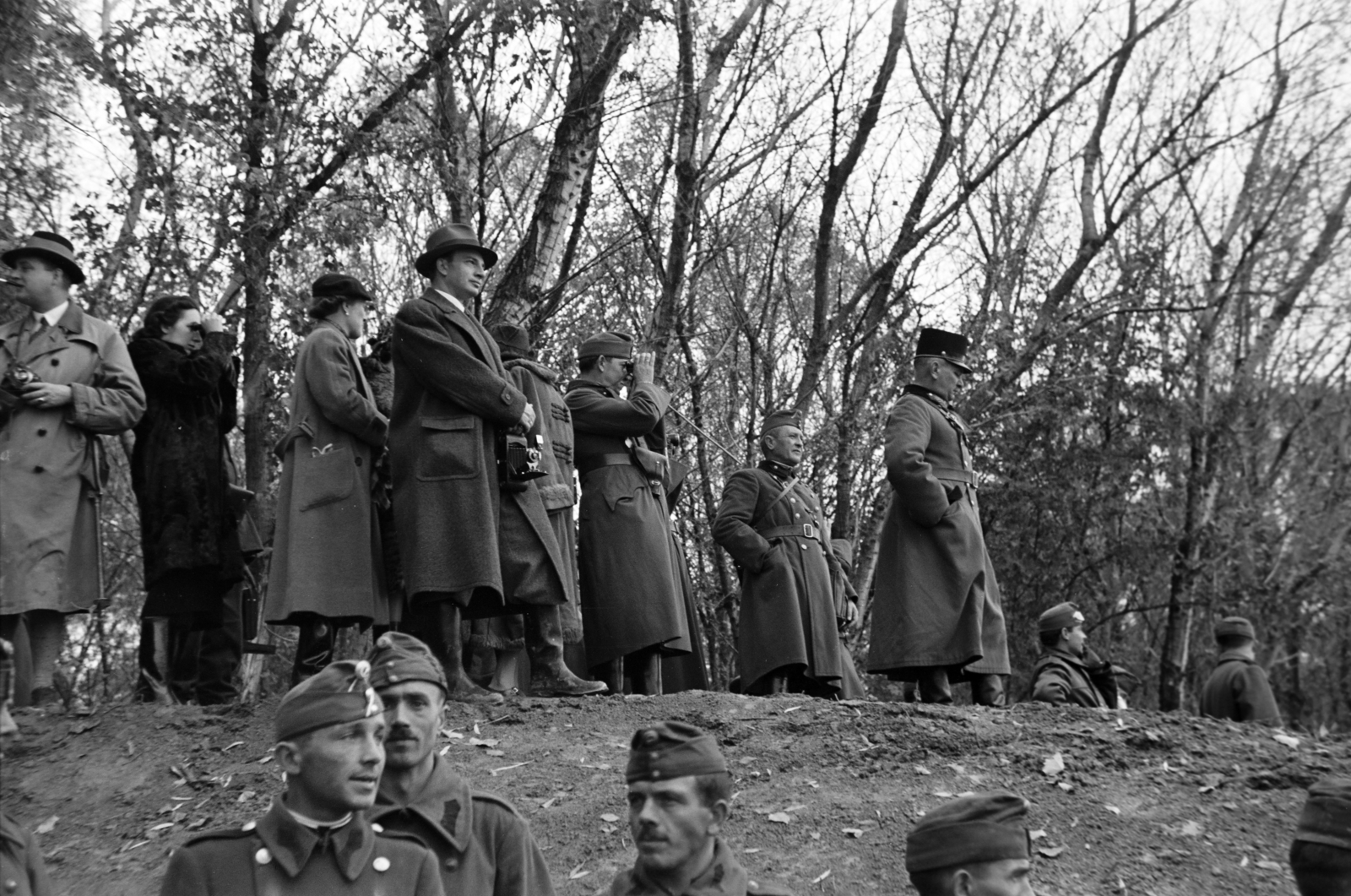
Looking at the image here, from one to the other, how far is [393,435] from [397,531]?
1.58ft

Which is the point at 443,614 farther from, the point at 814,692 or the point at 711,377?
the point at 711,377

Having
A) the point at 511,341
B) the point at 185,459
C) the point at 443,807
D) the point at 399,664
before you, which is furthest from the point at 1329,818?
the point at 185,459

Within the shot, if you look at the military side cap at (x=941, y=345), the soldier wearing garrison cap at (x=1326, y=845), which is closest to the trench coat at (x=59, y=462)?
the military side cap at (x=941, y=345)

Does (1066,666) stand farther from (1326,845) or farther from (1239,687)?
(1326,845)

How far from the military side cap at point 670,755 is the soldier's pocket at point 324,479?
378 cm

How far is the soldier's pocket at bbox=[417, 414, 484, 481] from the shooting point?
746 centimetres

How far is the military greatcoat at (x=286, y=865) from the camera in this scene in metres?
3.74

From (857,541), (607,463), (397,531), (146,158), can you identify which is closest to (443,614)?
(397,531)

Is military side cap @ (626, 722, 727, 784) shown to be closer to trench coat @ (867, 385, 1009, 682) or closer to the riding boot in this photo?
the riding boot

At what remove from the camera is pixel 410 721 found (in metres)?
4.53

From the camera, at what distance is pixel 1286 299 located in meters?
23.0

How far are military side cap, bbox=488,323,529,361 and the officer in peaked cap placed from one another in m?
4.77

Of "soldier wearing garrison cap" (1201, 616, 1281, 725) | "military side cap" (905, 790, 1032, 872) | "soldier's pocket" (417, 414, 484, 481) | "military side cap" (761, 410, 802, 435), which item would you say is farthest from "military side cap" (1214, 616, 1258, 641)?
"military side cap" (905, 790, 1032, 872)

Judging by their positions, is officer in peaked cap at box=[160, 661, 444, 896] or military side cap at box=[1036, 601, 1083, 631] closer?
officer in peaked cap at box=[160, 661, 444, 896]
